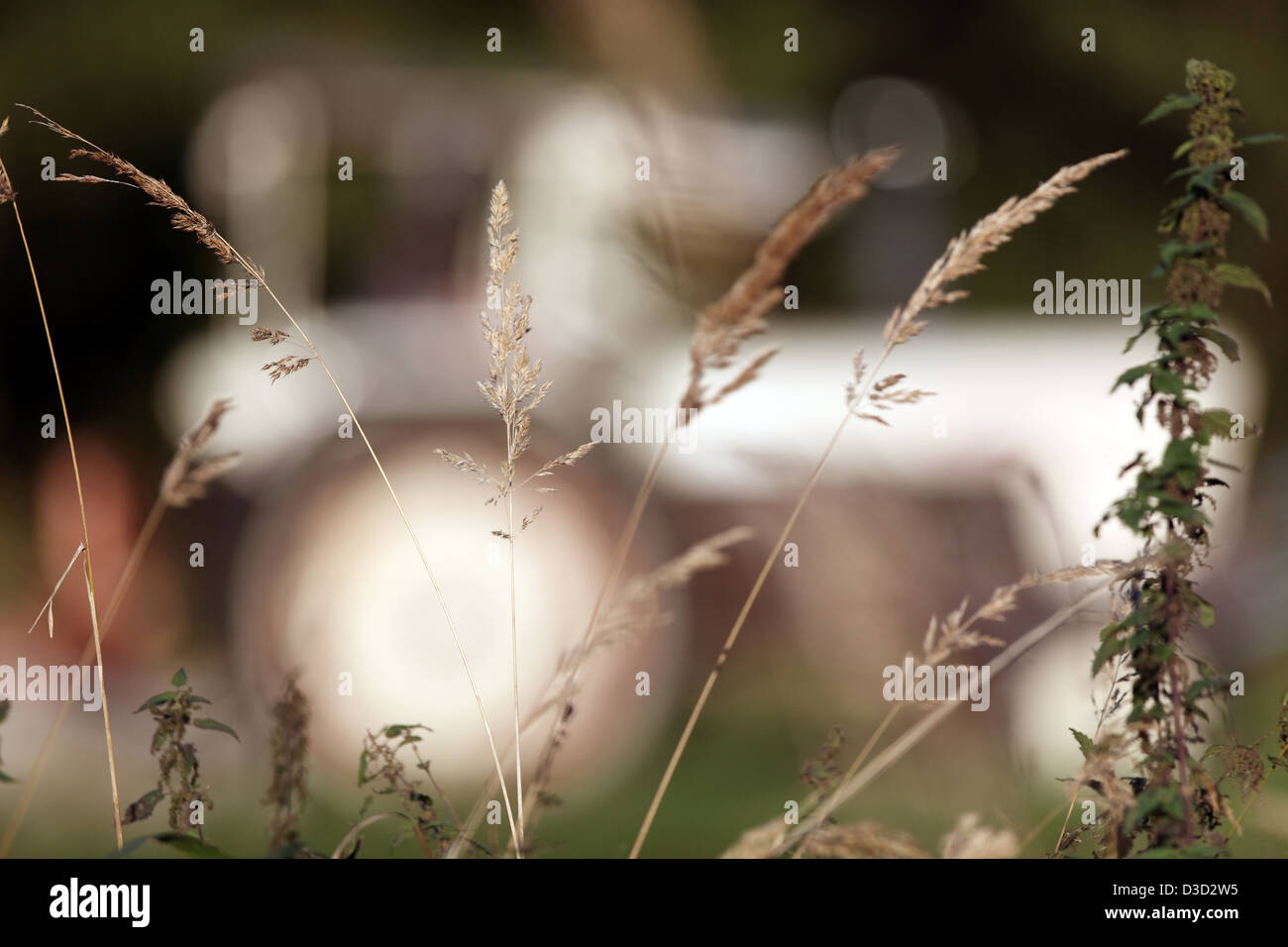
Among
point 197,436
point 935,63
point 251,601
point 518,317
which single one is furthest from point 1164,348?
point 935,63

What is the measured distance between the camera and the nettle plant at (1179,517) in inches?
48.4

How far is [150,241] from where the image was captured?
4355 millimetres

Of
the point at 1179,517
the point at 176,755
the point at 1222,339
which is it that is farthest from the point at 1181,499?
the point at 176,755

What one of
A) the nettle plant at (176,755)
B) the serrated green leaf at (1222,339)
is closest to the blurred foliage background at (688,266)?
the nettle plant at (176,755)

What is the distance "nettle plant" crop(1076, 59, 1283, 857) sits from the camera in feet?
4.04

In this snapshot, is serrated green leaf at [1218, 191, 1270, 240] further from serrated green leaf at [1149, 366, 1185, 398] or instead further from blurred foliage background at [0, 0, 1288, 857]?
blurred foliage background at [0, 0, 1288, 857]

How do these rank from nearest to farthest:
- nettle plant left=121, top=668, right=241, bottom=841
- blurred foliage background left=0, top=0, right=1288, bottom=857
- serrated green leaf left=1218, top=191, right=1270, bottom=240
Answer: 1. serrated green leaf left=1218, top=191, right=1270, bottom=240
2. nettle plant left=121, top=668, right=241, bottom=841
3. blurred foliage background left=0, top=0, right=1288, bottom=857

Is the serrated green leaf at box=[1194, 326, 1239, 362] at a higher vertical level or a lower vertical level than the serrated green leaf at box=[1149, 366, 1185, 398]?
higher

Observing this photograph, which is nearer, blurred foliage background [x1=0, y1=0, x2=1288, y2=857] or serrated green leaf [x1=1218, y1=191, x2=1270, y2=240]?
serrated green leaf [x1=1218, y1=191, x2=1270, y2=240]

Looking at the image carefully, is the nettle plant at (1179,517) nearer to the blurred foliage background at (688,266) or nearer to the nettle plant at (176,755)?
the nettle plant at (176,755)

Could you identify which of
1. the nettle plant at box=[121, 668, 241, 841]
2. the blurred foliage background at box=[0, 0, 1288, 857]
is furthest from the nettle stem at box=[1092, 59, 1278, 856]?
the blurred foliage background at box=[0, 0, 1288, 857]

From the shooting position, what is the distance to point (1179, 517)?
123 cm

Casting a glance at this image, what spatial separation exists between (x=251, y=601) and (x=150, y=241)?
5.69 feet

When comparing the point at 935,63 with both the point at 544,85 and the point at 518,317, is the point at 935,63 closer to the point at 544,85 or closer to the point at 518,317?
the point at 544,85
